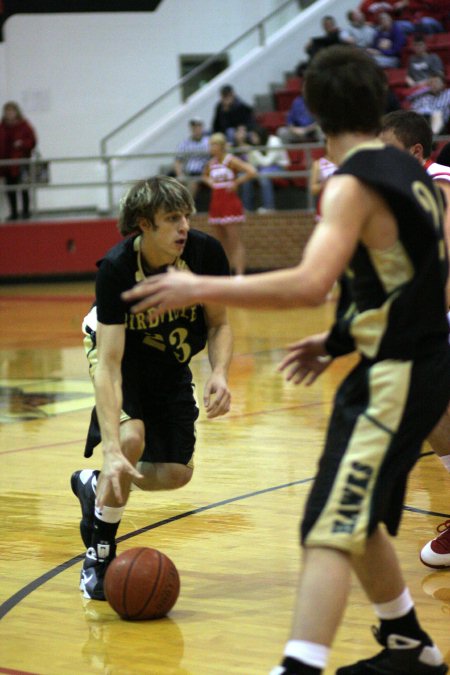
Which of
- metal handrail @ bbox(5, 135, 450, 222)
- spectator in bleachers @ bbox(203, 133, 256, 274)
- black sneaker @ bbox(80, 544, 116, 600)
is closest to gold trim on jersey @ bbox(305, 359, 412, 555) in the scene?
black sneaker @ bbox(80, 544, 116, 600)

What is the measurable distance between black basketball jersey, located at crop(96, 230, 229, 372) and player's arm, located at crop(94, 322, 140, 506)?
7cm

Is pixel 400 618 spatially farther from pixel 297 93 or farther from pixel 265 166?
pixel 297 93

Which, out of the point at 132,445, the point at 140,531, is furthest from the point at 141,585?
the point at 140,531

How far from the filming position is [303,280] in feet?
9.22

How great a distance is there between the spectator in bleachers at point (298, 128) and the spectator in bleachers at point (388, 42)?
1.49 m

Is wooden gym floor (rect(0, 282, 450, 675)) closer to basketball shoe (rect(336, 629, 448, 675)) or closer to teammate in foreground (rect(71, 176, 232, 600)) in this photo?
basketball shoe (rect(336, 629, 448, 675))

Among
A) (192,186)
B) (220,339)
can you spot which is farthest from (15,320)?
(220,339)

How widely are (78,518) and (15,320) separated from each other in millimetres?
8846

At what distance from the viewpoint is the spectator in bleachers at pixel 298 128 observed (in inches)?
678

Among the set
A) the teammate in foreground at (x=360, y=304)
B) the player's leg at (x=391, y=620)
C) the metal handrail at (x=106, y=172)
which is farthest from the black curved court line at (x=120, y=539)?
the metal handrail at (x=106, y=172)

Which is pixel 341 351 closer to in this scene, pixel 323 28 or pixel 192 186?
pixel 192 186

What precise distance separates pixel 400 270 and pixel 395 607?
97 cm

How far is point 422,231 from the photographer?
116 inches

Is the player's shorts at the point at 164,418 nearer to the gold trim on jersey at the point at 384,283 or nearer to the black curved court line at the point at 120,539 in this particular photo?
the black curved court line at the point at 120,539
